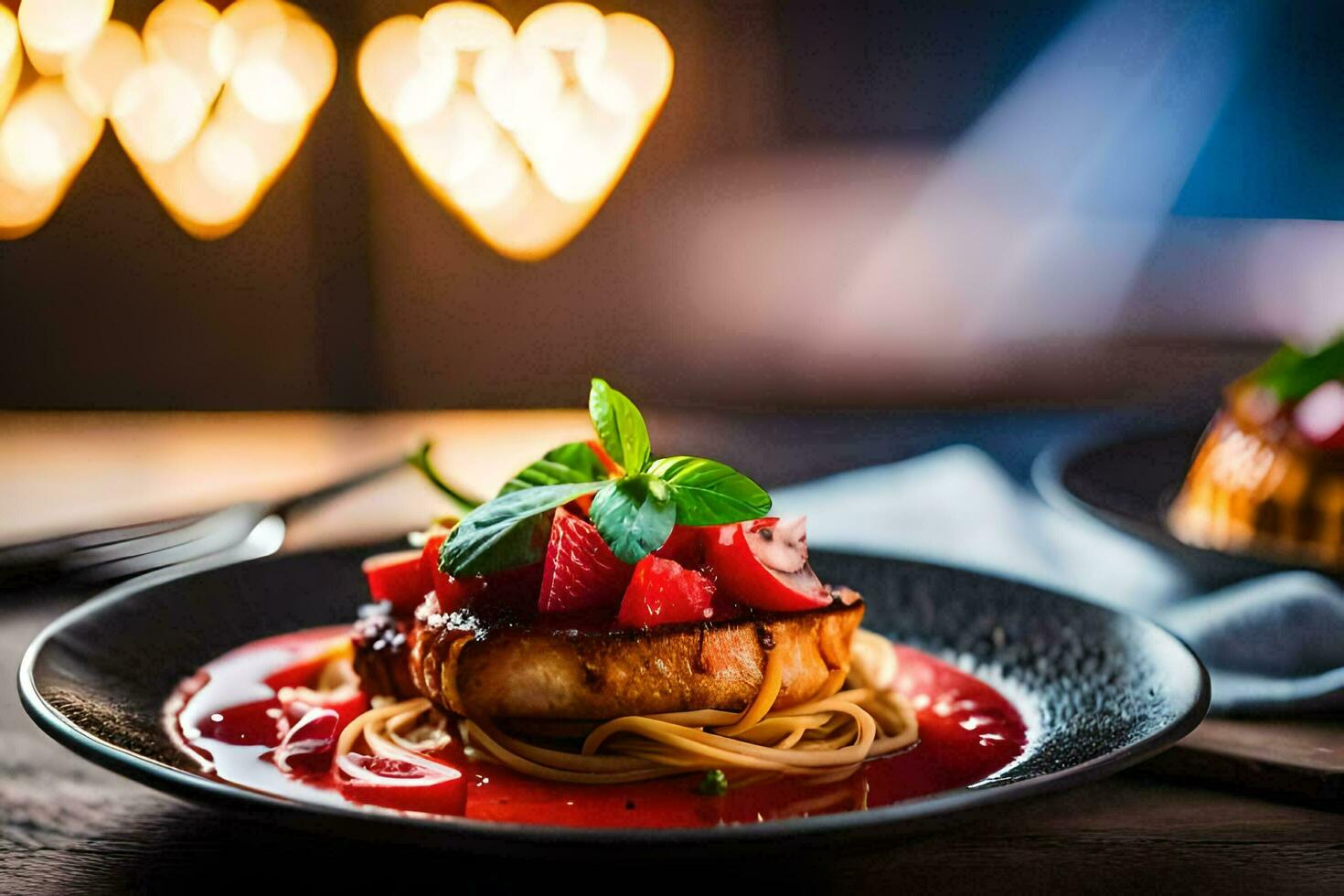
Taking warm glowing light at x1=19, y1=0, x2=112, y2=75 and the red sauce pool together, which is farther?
warm glowing light at x1=19, y1=0, x2=112, y2=75

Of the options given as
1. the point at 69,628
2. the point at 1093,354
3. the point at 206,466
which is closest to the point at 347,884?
the point at 69,628

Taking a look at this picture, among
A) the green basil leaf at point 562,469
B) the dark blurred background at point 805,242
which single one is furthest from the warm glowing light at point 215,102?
the green basil leaf at point 562,469

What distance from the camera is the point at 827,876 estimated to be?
1583 mm

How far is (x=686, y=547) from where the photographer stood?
2.00 metres

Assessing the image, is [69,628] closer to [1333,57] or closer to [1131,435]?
[1131,435]

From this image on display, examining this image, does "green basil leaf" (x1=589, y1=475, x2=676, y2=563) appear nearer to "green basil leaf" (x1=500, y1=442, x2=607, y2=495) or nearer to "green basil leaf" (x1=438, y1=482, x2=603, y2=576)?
"green basil leaf" (x1=438, y1=482, x2=603, y2=576)

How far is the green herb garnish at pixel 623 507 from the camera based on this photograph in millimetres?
1773

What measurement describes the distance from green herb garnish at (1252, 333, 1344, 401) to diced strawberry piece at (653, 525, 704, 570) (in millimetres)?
2596

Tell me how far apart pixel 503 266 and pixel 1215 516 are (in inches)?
292

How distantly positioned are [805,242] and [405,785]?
8977 mm

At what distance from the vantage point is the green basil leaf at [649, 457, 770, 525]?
6.01 feet

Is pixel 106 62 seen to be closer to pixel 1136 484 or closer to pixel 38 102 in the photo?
pixel 38 102

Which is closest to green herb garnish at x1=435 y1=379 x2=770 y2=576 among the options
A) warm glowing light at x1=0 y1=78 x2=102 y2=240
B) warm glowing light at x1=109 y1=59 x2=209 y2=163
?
warm glowing light at x1=0 y1=78 x2=102 y2=240

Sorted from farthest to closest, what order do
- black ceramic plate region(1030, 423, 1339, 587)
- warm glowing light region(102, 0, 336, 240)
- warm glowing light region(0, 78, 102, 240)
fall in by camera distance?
warm glowing light region(102, 0, 336, 240) → warm glowing light region(0, 78, 102, 240) → black ceramic plate region(1030, 423, 1339, 587)
